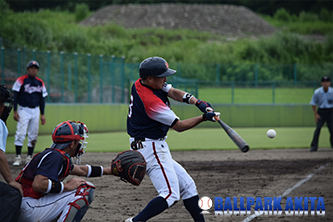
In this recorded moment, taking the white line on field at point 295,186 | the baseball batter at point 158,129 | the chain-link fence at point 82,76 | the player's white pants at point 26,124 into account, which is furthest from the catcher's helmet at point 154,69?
the chain-link fence at point 82,76

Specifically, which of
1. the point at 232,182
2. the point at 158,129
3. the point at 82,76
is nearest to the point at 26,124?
the point at 232,182

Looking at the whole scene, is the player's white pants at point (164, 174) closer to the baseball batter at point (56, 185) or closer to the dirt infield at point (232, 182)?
the baseball batter at point (56, 185)

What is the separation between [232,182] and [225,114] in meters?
15.9

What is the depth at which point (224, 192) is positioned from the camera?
6.84 m

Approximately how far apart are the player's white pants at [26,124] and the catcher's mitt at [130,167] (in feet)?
20.3

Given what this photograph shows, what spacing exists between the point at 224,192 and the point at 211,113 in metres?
2.86

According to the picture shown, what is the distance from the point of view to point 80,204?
156 inches

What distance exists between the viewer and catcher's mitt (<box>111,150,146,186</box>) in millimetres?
4246

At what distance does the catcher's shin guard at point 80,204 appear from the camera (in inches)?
154

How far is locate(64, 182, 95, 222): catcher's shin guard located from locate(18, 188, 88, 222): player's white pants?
0.03m

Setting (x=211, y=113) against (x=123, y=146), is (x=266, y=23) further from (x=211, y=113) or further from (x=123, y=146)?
(x=211, y=113)

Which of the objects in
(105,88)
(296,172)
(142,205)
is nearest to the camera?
(142,205)

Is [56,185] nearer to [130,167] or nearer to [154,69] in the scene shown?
[130,167]

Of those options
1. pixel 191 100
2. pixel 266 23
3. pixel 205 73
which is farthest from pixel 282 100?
pixel 266 23
